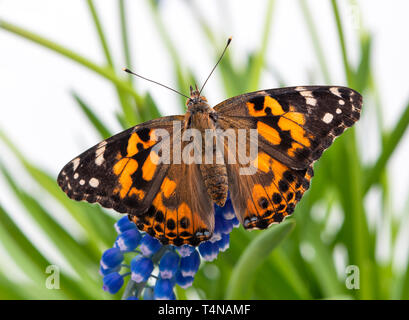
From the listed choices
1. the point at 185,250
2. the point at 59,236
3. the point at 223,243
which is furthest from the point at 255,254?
the point at 59,236

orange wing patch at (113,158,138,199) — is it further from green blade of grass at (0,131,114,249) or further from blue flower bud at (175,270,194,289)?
green blade of grass at (0,131,114,249)

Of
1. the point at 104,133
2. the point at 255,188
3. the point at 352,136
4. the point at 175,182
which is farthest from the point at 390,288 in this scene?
the point at 104,133

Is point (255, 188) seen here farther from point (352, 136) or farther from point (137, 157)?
point (352, 136)

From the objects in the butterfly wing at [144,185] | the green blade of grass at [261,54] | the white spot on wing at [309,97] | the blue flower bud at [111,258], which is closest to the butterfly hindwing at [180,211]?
A: the butterfly wing at [144,185]

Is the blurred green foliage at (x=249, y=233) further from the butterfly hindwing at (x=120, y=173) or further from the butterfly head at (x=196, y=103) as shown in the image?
the butterfly hindwing at (x=120, y=173)

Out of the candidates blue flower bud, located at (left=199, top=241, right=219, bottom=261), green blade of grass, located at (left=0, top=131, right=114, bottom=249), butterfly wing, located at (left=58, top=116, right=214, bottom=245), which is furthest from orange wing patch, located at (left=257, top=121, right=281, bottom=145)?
green blade of grass, located at (left=0, top=131, right=114, bottom=249)

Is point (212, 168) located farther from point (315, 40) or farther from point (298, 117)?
point (315, 40)
